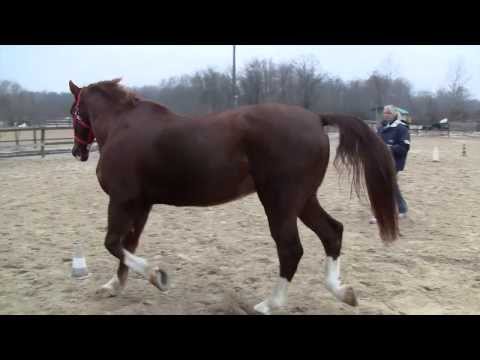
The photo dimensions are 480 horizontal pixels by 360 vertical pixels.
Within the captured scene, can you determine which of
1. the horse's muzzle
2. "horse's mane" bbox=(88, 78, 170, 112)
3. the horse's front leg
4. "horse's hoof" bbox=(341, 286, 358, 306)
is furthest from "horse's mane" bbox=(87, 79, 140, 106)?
"horse's hoof" bbox=(341, 286, 358, 306)

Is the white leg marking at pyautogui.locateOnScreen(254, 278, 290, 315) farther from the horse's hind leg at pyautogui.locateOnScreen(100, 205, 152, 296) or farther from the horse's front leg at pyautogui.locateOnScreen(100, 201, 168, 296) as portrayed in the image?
the horse's hind leg at pyautogui.locateOnScreen(100, 205, 152, 296)

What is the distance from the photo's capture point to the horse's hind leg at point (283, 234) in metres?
3.52

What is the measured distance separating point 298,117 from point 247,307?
1754 mm

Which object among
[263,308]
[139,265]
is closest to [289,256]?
[263,308]

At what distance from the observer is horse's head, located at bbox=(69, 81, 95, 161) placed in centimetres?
445

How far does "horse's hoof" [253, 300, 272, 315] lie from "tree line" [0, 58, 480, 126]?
46.5 feet

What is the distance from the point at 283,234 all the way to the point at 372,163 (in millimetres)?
1079

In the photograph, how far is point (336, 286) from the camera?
143 inches

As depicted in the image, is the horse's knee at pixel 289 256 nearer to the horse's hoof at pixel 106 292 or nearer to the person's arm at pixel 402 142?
the horse's hoof at pixel 106 292

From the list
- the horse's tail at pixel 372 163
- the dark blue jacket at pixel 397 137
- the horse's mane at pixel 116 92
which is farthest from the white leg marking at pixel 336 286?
the dark blue jacket at pixel 397 137

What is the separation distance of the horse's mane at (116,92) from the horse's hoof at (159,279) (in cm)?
170

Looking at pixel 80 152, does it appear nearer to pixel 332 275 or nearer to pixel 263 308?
pixel 263 308

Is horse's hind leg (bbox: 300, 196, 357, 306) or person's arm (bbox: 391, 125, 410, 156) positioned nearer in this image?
horse's hind leg (bbox: 300, 196, 357, 306)

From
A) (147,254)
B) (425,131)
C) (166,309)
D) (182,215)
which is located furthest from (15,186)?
(425,131)
